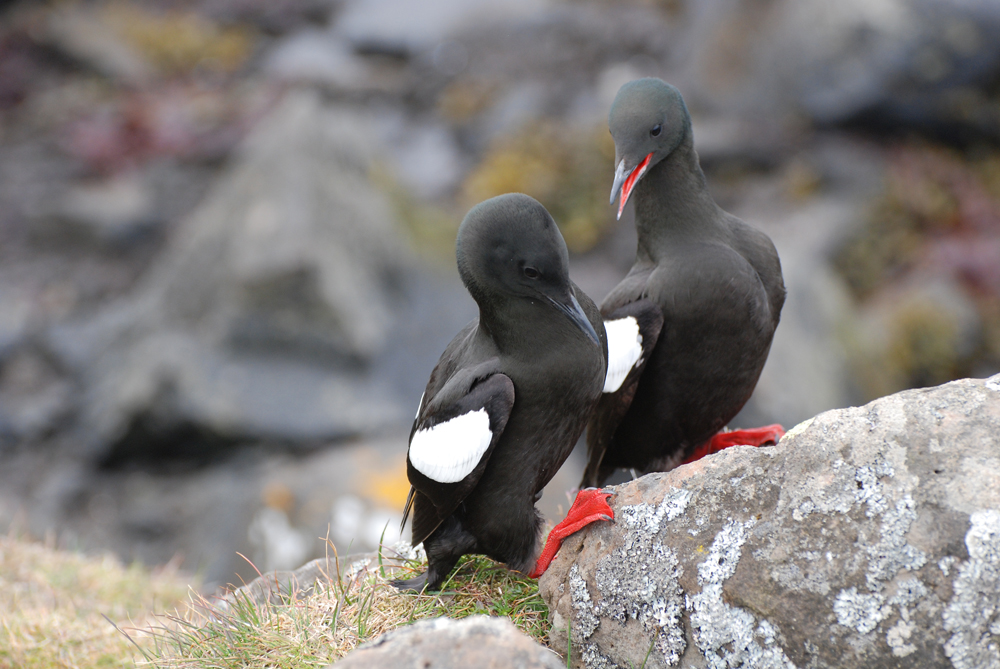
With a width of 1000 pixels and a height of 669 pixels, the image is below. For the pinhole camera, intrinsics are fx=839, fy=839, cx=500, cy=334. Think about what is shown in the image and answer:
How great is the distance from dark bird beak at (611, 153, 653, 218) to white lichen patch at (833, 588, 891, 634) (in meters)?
1.88

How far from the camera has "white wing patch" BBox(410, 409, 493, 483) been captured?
3.58 m

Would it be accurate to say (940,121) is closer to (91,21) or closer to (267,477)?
(267,477)

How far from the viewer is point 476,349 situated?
398cm

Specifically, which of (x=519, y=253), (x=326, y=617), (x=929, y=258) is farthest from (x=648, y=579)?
(x=929, y=258)

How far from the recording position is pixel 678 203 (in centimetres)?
426

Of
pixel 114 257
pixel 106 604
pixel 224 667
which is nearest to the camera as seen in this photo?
pixel 224 667

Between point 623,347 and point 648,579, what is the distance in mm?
1211

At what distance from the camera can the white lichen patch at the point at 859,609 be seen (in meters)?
2.76

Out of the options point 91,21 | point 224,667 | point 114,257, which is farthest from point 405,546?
point 91,21

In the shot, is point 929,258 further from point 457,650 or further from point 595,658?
point 457,650

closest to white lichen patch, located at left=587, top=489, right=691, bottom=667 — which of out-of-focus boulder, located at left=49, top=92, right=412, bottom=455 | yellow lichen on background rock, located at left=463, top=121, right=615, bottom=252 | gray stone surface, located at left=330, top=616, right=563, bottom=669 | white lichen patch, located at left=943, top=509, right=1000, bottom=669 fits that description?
gray stone surface, located at left=330, top=616, right=563, bottom=669

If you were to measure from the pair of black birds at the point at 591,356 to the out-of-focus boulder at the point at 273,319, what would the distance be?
5.21 m

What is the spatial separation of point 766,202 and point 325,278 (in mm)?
7292

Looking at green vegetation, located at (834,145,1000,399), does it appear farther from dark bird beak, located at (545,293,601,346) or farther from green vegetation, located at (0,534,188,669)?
green vegetation, located at (0,534,188,669)
